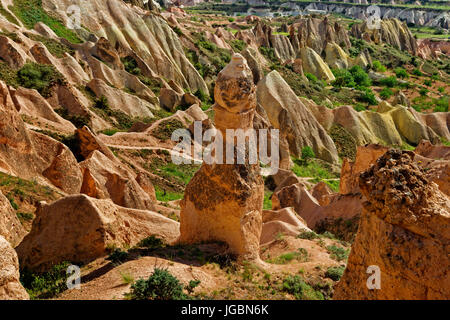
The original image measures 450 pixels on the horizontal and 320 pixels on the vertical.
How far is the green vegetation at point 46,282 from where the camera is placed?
921 cm

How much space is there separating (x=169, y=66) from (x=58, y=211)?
41.4 m

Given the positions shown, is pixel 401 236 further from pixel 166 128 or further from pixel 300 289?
pixel 166 128

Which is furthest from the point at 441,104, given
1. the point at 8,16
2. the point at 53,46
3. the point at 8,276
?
the point at 8,276

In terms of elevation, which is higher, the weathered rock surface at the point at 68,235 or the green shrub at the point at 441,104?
the green shrub at the point at 441,104

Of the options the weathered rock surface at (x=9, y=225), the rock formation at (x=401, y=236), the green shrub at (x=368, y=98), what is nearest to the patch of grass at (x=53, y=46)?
the weathered rock surface at (x=9, y=225)

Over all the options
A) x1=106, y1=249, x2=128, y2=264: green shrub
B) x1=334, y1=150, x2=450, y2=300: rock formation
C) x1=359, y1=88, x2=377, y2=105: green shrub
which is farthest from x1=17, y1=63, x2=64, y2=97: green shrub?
x1=359, y1=88, x2=377, y2=105: green shrub

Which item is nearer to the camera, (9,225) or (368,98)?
(9,225)

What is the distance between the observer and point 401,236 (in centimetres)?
701

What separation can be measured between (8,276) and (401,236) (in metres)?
6.34

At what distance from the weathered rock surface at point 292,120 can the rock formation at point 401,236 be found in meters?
31.6

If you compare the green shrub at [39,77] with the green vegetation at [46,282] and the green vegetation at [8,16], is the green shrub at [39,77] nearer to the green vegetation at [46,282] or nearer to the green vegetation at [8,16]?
the green vegetation at [8,16]

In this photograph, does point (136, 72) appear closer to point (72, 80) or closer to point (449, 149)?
point (72, 80)

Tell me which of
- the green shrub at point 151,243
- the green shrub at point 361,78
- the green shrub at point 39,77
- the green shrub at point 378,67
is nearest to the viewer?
the green shrub at point 151,243
